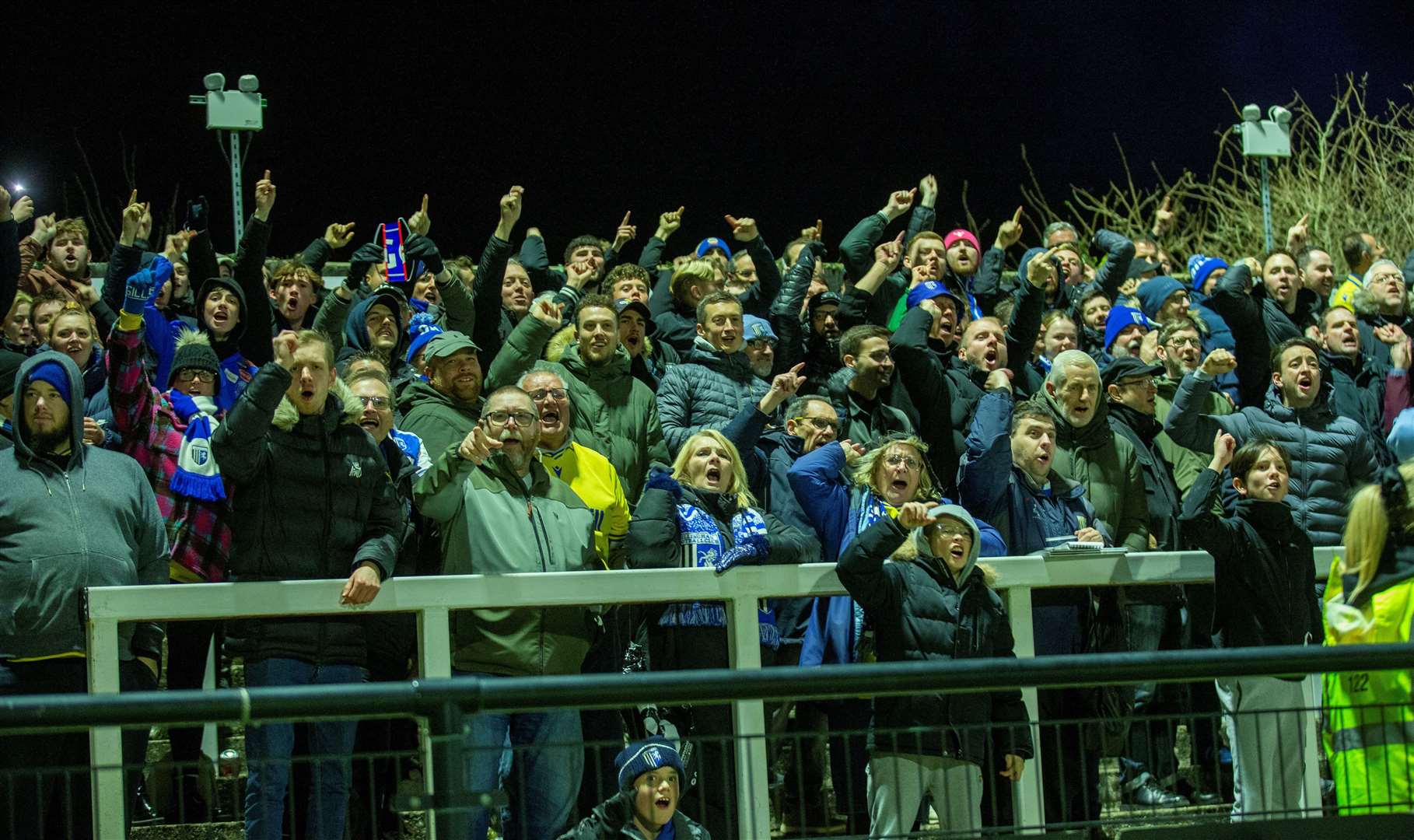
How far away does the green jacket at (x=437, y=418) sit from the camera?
7566 millimetres

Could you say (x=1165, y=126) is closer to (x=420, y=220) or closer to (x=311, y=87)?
(x=311, y=87)

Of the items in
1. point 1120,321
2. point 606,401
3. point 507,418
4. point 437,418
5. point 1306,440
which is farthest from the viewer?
point 1120,321

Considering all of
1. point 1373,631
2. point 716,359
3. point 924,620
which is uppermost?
point 716,359

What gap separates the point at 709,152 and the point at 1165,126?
6.11m

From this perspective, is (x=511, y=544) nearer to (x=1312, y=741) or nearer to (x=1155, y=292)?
(x=1312, y=741)

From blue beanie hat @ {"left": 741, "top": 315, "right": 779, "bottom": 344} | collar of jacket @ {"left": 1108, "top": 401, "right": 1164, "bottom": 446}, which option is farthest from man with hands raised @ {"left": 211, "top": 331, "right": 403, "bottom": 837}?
collar of jacket @ {"left": 1108, "top": 401, "right": 1164, "bottom": 446}

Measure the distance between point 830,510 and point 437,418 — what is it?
165 centimetres

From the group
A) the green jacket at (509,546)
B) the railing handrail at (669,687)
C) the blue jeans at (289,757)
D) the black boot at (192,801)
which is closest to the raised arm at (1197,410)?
the green jacket at (509,546)

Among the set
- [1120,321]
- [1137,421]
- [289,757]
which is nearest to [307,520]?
[289,757]

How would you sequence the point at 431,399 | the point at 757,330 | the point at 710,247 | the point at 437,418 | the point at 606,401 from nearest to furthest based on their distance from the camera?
the point at 437,418
the point at 431,399
the point at 606,401
the point at 757,330
the point at 710,247

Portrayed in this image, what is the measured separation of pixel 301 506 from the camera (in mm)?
6461

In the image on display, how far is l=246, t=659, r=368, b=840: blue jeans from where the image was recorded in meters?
5.75

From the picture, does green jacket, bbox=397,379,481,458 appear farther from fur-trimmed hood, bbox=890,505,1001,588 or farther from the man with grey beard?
fur-trimmed hood, bbox=890,505,1001,588

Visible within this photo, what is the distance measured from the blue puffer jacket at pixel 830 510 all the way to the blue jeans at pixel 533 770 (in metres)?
1.06
